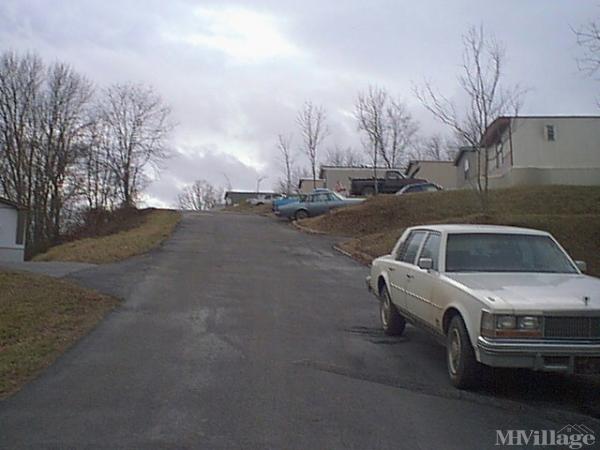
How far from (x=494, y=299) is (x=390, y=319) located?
3.38m

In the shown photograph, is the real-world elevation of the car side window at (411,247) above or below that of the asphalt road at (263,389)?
above

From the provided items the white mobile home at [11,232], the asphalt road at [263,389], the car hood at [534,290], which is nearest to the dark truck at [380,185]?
the white mobile home at [11,232]

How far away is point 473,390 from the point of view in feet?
24.2

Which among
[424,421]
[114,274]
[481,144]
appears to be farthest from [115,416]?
[481,144]

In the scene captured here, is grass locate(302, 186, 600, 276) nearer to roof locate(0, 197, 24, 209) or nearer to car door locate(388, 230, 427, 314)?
car door locate(388, 230, 427, 314)

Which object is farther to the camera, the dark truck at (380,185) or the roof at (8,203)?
the dark truck at (380,185)

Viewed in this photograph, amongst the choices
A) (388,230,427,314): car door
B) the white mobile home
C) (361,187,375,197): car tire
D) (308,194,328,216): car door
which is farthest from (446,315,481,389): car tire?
(361,187,375,197): car tire

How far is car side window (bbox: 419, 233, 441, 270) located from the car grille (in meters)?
1.98

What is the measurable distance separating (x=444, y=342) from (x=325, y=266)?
39.1 ft

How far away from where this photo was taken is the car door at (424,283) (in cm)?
850

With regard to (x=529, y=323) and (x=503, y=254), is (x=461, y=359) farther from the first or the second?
(x=503, y=254)

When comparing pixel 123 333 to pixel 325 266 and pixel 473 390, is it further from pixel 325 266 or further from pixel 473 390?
pixel 325 266

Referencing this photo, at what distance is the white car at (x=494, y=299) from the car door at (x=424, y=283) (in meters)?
0.01

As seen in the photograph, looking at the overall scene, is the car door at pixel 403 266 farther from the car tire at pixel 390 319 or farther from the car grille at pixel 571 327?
the car grille at pixel 571 327
